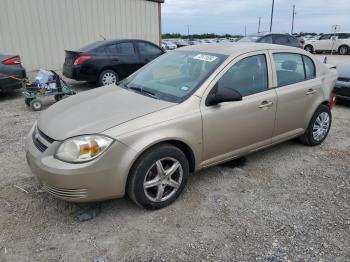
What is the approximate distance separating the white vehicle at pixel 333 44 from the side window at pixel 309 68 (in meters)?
20.3

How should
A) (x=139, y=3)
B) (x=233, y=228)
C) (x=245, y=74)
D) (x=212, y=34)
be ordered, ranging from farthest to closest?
(x=212, y=34)
(x=139, y=3)
(x=245, y=74)
(x=233, y=228)

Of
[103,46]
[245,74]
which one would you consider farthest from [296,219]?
[103,46]

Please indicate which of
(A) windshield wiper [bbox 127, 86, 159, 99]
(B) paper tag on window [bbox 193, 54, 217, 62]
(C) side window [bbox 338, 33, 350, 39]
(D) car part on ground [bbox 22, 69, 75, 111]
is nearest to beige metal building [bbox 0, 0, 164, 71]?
(D) car part on ground [bbox 22, 69, 75, 111]

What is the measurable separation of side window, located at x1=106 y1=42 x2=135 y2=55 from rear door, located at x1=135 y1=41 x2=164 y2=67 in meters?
0.23

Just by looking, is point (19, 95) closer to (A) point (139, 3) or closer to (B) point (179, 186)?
(B) point (179, 186)

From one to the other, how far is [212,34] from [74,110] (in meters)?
62.9

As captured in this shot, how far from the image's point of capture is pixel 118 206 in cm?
320

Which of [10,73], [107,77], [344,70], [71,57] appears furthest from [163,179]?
[71,57]

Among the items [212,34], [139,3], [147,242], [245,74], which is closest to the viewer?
[147,242]

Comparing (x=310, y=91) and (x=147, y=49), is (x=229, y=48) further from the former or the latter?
(x=147, y=49)

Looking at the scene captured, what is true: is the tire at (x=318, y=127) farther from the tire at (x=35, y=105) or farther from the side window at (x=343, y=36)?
the side window at (x=343, y=36)

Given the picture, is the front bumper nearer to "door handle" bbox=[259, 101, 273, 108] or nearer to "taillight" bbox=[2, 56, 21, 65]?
"door handle" bbox=[259, 101, 273, 108]

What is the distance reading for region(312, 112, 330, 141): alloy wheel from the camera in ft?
15.1

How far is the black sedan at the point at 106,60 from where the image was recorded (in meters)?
8.59
